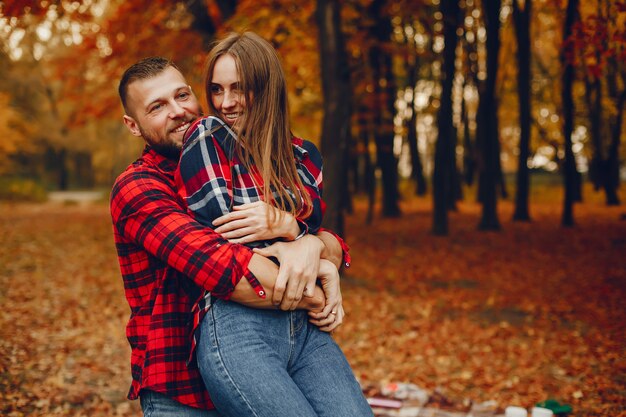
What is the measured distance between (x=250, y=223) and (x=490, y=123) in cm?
1343

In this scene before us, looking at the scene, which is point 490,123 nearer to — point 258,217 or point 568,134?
point 568,134

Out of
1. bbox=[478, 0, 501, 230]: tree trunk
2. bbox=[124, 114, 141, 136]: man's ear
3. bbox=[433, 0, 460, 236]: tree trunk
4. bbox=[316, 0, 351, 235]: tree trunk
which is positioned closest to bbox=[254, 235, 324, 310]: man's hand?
bbox=[124, 114, 141, 136]: man's ear

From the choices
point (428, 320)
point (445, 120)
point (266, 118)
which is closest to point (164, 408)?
point (266, 118)

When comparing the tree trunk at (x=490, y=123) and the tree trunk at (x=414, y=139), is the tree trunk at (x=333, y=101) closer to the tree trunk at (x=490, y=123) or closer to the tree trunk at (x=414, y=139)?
the tree trunk at (x=490, y=123)

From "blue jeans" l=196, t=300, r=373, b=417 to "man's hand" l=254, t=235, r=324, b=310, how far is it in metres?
0.08

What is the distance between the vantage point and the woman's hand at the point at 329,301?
2.17 meters

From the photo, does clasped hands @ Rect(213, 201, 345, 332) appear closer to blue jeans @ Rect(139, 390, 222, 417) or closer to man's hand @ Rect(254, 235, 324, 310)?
man's hand @ Rect(254, 235, 324, 310)

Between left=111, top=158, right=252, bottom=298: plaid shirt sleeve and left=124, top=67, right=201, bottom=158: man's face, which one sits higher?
left=124, top=67, right=201, bottom=158: man's face

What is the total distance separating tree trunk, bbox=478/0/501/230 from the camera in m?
13.6

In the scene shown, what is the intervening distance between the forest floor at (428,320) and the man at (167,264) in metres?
2.79

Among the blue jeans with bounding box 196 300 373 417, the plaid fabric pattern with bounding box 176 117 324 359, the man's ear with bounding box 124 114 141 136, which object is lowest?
the blue jeans with bounding box 196 300 373 417

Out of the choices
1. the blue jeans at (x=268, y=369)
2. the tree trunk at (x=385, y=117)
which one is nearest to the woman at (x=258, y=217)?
the blue jeans at (x=268, y=369)

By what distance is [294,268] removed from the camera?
2.02m

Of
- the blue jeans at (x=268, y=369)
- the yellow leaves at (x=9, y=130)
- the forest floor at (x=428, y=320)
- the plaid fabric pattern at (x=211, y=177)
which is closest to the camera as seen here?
the blue jeans at (x=268, y=369)
